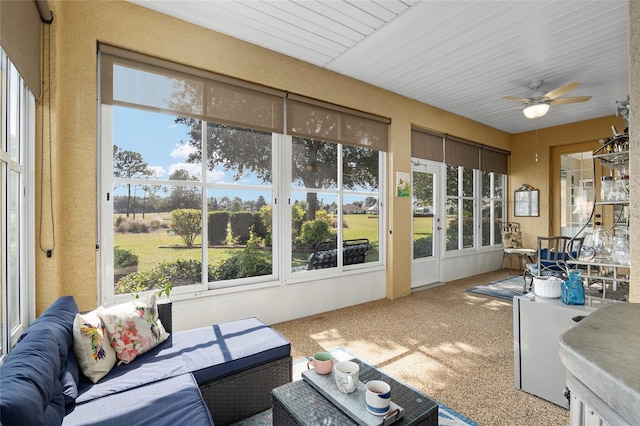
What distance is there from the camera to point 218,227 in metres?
3.26

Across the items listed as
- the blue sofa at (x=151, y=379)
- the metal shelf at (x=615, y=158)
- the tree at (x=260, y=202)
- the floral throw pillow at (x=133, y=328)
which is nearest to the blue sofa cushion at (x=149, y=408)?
the blue sofa at (x=151, y=379)

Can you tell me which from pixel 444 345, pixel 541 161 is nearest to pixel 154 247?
pixel 444 345

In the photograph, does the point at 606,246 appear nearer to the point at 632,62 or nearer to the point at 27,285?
the point at 632,62

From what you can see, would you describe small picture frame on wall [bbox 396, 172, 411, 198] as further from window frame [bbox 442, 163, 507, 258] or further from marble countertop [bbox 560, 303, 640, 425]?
marble countertop [bbox 560, 303, 640, 425]

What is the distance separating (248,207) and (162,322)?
154 centimetres

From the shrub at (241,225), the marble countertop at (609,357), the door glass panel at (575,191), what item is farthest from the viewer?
the door glass panel at (575,191)

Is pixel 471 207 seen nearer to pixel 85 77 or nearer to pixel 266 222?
pixel 266 222

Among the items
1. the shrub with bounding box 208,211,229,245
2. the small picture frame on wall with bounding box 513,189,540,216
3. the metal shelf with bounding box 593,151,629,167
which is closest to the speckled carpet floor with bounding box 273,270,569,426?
the shrub with bounding box 208,211,229,245

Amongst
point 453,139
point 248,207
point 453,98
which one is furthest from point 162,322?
point 453,139

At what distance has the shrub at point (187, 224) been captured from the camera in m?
3.03

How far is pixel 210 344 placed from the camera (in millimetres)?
2074

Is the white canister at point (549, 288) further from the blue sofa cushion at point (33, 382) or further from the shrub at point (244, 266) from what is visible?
the blue sofa cushion at point (33, 382)

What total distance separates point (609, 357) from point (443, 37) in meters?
3.44

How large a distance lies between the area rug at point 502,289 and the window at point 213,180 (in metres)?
2.37
